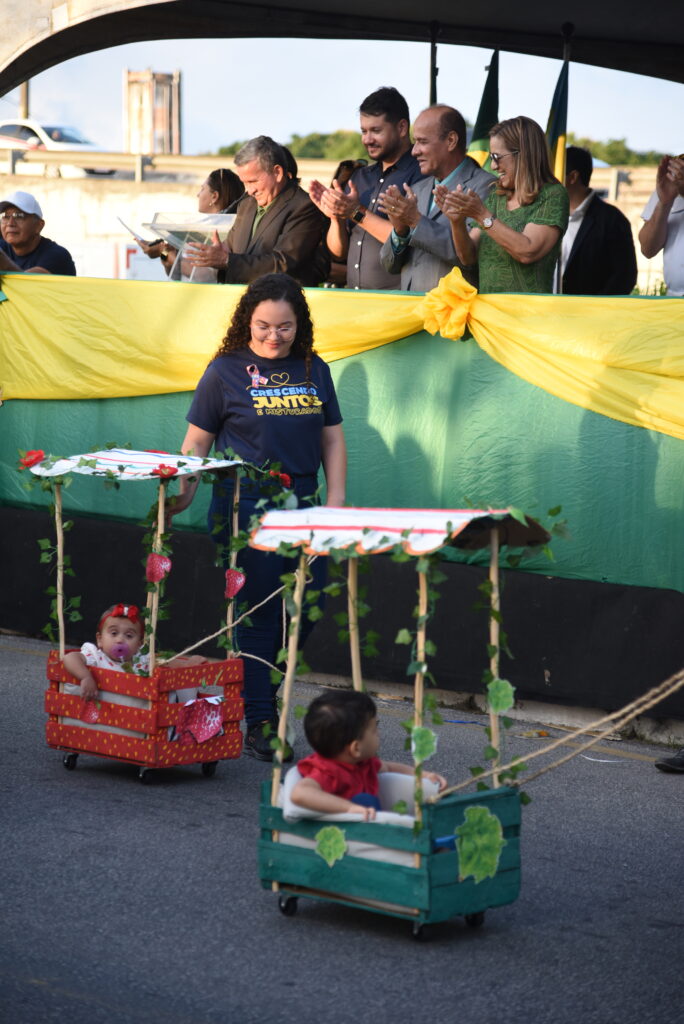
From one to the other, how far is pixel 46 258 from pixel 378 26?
2.76 meters

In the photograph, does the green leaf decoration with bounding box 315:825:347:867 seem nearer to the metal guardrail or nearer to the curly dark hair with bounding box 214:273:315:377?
the curly dark hair with bounding box 214:273:315:377

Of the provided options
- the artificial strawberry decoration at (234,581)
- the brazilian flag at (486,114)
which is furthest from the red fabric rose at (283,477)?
the brazilian flag at (486,114)

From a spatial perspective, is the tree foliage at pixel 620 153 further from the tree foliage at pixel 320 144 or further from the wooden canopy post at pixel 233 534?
the wooden canopy post at pixel 233 534

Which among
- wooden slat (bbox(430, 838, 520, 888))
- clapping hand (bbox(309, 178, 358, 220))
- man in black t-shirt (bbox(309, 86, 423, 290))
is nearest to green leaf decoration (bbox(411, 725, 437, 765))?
wooden slat (bbox(430, 838, 520, 888))

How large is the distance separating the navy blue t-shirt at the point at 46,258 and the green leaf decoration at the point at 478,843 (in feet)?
22.0

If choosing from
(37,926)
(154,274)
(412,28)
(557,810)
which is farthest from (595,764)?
(154,274)

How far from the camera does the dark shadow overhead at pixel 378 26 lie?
952 cm

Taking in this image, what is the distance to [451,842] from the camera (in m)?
4.54

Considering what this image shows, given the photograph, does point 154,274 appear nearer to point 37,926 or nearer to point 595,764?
point 595,764

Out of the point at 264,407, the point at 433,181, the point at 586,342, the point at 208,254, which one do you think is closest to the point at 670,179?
the point at 433,181

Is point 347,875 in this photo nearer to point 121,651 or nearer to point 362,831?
point 362,831

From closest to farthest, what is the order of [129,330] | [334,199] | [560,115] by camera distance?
1. [334,199]
2. [129,330]
3. [560,115]

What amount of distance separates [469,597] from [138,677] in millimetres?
2182

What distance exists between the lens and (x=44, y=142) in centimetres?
4253
